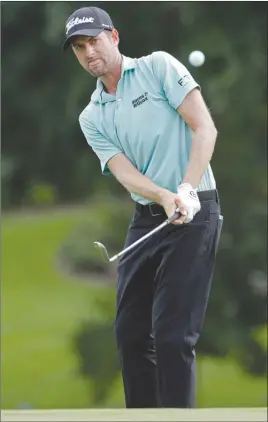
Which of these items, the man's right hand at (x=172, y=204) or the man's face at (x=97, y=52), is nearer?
the man's right hand at (x=172, y=204)

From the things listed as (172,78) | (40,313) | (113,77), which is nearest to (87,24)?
(113,77)

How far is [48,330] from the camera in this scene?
11.3 m

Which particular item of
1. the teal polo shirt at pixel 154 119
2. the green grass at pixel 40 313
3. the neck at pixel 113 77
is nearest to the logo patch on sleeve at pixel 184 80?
the teal polo shirt at pixel 154 119

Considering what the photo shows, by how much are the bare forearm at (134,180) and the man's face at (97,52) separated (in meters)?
0.27

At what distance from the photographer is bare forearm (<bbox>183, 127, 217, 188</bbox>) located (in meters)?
3.60

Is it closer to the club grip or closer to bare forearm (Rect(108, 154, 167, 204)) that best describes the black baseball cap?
bare forearm (Rect(108, 154, 167, 204))

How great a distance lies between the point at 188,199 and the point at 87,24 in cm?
62

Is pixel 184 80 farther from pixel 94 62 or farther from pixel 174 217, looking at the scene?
pixel 174 217

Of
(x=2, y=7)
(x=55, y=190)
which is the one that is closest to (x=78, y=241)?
(x=55, y=190)

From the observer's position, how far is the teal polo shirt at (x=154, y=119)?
3.68 metres

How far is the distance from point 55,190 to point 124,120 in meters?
6.95

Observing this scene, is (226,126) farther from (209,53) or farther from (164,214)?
(164,214)

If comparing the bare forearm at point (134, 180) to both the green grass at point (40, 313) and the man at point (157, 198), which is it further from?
the green grass at point (40, 313)

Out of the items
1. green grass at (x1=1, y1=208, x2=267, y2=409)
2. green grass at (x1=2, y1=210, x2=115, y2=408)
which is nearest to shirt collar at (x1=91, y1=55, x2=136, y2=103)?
green grass at (x1=1, y1=208, x2=267, y2=409)
